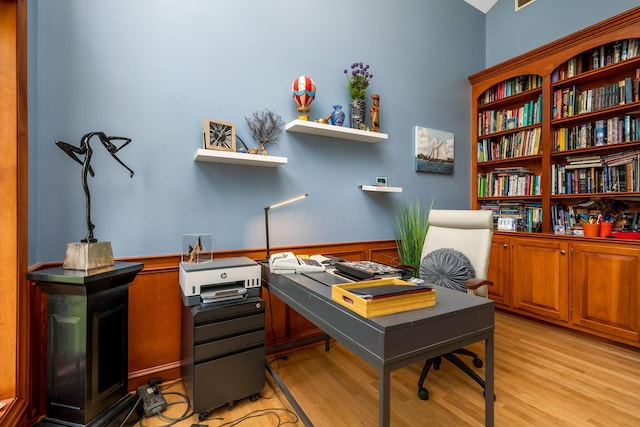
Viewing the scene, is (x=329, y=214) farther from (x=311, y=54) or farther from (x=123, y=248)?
(x=123, y=248)

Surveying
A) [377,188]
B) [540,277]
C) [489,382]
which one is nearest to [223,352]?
[489,382]

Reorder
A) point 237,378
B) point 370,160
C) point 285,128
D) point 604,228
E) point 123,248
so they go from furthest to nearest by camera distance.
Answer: point 370,160 < point 604,228 < point 285,128 < point 123,248 < point 237,378

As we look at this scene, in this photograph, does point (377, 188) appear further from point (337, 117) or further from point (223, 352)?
point (223, 352)

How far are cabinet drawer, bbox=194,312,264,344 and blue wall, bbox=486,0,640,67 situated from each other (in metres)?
3.91

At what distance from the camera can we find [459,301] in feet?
4.16

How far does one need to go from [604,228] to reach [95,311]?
3.68 m

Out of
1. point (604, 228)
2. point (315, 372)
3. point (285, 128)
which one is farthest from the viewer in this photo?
point (604, 228)

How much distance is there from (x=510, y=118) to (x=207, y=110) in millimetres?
3184

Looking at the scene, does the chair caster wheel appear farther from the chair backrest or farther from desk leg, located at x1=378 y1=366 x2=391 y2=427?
desk leg, located at x1=378 y1=366 x2=391 y2=427

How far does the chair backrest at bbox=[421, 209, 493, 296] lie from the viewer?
213cm

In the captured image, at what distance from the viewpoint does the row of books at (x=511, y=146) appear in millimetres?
3188

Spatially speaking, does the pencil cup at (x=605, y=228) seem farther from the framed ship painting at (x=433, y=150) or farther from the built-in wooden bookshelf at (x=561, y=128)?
the framed ship painting at (x=433, y=150)

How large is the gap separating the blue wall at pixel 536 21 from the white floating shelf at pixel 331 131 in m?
2.20

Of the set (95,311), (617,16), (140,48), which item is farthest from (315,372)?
(617,16)
